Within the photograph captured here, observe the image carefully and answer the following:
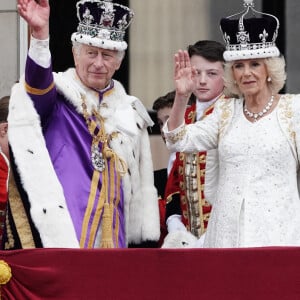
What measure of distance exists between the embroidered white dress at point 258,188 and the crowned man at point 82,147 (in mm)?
420

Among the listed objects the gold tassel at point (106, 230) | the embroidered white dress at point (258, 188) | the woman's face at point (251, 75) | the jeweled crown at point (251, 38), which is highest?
the jeweled crown at point (251, 38)

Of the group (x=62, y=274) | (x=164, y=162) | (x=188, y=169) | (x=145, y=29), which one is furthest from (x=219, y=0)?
(x=62, y=274)

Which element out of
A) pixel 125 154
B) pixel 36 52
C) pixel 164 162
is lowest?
pixel 164 162

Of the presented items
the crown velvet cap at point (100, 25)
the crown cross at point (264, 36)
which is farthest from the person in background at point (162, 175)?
the crown cross at point (264, 36)

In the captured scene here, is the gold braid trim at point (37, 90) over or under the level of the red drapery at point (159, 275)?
over

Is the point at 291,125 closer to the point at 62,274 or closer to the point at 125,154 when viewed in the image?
the point at 125,154

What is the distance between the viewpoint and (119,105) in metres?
6.81

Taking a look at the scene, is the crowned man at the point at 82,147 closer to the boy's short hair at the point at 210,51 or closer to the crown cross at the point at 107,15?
the crown cross at the point at 107,15

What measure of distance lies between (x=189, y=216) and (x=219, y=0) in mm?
2943

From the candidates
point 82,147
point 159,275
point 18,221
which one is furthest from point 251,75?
point 18,221

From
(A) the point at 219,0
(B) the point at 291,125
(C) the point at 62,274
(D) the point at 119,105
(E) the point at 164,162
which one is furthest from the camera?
(A) the point at 219,0

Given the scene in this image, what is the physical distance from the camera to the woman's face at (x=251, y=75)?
253 inches

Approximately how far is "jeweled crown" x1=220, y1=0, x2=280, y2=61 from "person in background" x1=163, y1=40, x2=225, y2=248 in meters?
0.66

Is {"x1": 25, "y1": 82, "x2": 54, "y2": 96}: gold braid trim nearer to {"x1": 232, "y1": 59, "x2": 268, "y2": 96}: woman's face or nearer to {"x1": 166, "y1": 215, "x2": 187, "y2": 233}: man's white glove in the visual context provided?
{"x1": 232, "y1": 59, "x2": 268, "y2": 96}: woman's face
